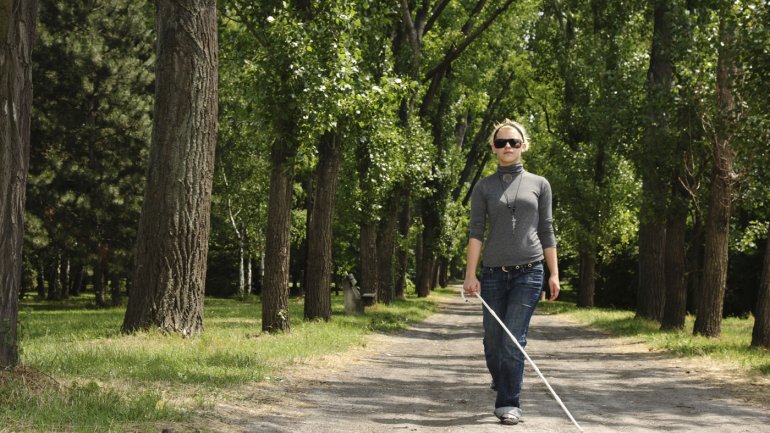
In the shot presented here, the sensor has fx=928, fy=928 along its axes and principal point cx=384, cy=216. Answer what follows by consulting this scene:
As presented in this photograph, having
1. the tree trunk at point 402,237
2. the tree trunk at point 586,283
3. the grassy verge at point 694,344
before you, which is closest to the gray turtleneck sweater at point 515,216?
→ the grassy verge at point 694,344

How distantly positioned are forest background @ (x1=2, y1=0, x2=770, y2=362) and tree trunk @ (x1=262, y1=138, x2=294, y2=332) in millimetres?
39

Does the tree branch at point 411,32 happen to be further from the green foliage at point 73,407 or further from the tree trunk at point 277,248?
the green foliage at point 73,407

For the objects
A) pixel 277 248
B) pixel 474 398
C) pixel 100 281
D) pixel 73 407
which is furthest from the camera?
pixel 100 281

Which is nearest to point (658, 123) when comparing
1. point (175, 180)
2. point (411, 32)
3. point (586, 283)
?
point (411, 32)

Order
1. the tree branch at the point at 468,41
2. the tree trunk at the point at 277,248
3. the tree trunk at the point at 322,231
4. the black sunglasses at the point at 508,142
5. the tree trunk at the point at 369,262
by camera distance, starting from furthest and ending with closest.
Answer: the tree branch at the point at 468,41, the tree trunk at the point at 369,262, the tree trunk at the point at 322,231, the tree trunk at the point at 277,248, the black sunglasses at the point at 508,142

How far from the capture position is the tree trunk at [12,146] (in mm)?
7355

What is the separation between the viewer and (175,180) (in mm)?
12211

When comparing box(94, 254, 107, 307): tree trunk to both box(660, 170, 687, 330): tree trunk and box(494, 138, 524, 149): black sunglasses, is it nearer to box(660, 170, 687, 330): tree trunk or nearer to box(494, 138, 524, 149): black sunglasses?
box(660, 170, 687, 330): tree trunk

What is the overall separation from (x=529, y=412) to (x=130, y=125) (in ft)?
89.1

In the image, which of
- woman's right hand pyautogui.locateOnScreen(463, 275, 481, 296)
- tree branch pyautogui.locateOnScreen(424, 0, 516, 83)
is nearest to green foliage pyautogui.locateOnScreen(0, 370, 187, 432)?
woman's right hand pyautogui.locateOnScreen(463, 275, 481, 296)

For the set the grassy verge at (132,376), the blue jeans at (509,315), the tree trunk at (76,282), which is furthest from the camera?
the tree trunk at (76,282)

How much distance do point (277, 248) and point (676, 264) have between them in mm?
9333

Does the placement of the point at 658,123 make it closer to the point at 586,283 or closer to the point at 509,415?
the point at 509,415

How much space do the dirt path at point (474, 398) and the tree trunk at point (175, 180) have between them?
2173 mm
